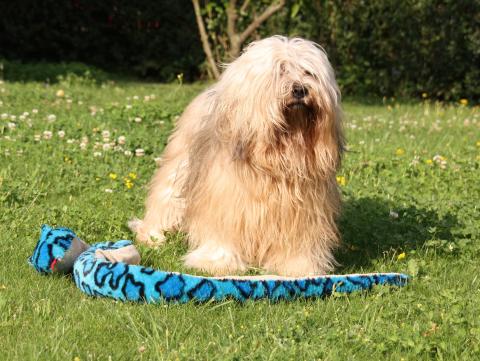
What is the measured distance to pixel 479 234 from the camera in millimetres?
5395

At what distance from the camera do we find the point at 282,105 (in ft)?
14.1

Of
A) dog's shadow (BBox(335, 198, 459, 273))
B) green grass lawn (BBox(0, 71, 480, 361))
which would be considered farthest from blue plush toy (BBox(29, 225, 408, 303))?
dog's shadow (BBox(335, 198, 459, 273))

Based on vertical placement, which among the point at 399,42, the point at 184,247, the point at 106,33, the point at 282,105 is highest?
the point at 282,105

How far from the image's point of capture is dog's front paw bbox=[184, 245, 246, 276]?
470 centimetres

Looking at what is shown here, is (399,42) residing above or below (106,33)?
above

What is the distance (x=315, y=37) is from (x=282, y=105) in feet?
31.2

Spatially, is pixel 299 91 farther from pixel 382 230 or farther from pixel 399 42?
pixel 399 42

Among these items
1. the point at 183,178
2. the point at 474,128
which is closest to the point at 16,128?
the point at 183,178

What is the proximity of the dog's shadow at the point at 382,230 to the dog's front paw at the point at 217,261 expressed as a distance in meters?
0.64

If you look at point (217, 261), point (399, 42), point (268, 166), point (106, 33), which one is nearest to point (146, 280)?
point (217, 261)

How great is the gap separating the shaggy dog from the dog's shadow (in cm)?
40

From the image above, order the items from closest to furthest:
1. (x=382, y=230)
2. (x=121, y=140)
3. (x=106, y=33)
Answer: (x=382, y=230) → (x=121, y=140) → (x=106, y=33)

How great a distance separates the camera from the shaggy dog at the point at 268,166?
434 centimetres

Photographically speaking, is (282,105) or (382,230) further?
(382,230)
